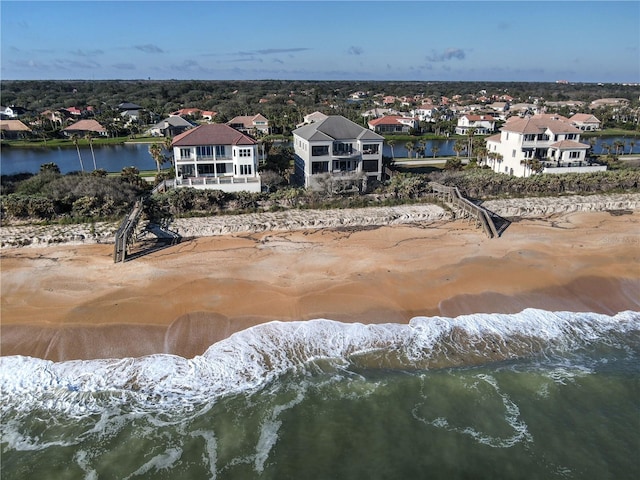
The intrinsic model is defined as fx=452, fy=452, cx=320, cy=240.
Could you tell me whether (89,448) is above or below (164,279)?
below

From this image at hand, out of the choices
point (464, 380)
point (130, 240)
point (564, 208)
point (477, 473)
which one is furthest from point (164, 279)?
point (564, 208)

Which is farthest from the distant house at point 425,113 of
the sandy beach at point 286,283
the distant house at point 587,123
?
the sandy beach at point 286,283

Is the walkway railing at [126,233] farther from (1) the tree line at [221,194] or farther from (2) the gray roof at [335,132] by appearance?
(2) the gray roof at [335,132]

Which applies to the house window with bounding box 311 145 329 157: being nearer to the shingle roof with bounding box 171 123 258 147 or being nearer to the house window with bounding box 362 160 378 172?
the house window with bounding box 362 160 378 172

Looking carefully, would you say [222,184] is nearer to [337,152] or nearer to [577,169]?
[337,152]

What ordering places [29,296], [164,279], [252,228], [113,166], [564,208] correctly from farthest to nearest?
1. [113,166]
2. [564,208]
3. [252,228]
4. [164,279]
5. [29,296]

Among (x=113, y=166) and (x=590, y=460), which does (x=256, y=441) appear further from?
(x=113, y=166)

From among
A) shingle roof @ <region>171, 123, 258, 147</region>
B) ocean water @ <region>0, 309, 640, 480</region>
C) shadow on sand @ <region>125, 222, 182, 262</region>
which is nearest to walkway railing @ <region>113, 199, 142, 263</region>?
shadow on sand @ <region>125, 222, 182, 262</region>
